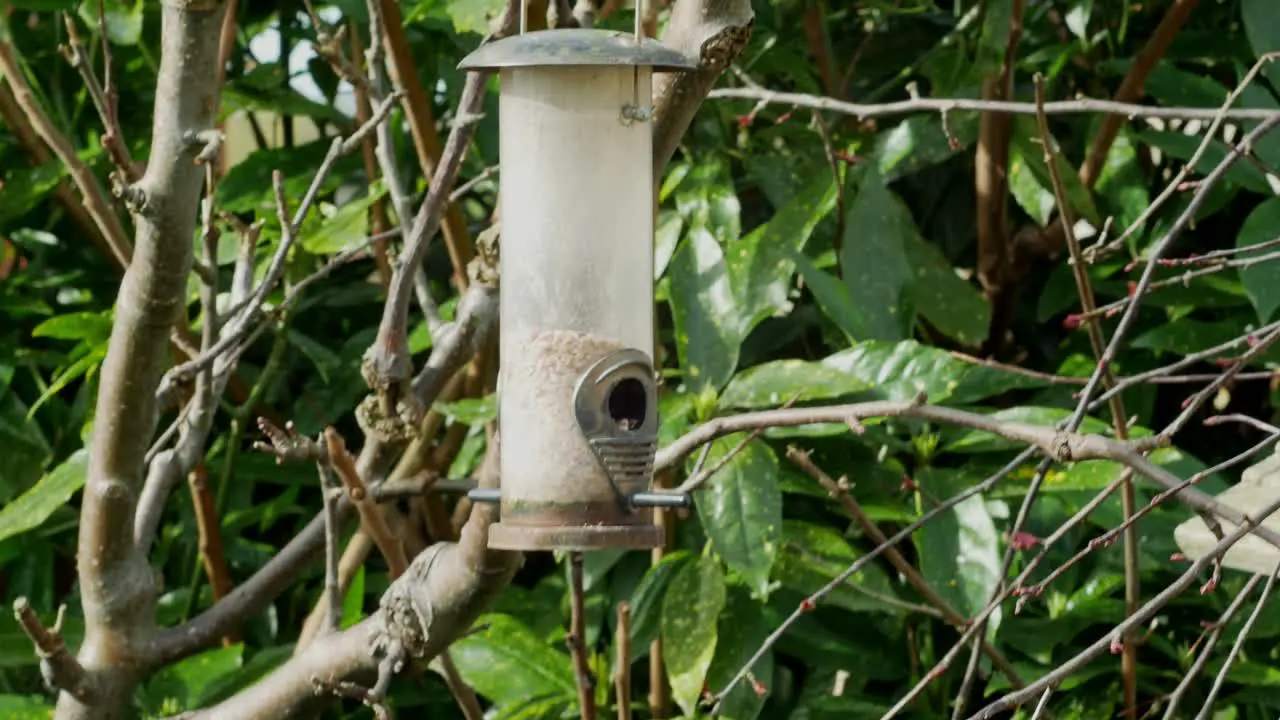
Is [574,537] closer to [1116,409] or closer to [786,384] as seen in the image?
[786,384]

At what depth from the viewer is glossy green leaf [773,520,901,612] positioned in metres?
2.27

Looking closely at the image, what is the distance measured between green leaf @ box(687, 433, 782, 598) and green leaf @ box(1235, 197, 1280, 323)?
63 centimetres

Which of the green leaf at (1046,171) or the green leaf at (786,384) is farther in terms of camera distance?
the green leaf at (1046,171)

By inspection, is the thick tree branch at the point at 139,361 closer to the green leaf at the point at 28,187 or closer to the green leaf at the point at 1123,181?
the green leaf at the point at 28,187

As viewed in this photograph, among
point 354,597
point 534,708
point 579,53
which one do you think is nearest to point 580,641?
point 534,708

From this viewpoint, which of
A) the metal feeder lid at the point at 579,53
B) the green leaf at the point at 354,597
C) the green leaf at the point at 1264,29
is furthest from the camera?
the green leaf at the point at 1264,29

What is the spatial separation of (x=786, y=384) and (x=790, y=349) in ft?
2.40

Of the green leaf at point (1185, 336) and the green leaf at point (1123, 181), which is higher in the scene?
the green leaf at point (1123, 181)

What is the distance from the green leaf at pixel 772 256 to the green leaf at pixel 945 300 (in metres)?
0.26

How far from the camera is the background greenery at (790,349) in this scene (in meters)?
2.27

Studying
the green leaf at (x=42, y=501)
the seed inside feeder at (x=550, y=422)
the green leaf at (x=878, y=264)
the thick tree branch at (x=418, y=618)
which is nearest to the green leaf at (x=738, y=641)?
the green leaf at (x=878, y=264)

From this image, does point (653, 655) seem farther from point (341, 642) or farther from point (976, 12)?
point (976, 12)

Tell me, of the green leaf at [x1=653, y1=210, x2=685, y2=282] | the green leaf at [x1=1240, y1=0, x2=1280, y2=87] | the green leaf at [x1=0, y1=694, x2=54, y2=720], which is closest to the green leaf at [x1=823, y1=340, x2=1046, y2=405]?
the green leaf at [x1=653, y1=210, x2=685, y2=282]

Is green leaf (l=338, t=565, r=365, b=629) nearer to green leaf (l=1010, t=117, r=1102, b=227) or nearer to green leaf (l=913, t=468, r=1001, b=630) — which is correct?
green leaf (l=913, t=468, r=1001, b=630)
